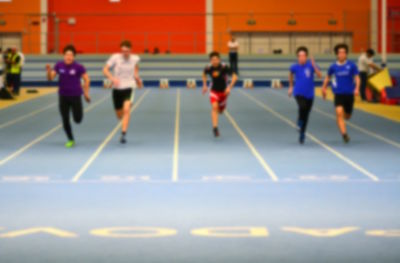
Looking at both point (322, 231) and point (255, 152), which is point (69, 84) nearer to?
point (255, 152)

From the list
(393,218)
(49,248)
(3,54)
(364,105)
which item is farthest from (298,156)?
(3,54)

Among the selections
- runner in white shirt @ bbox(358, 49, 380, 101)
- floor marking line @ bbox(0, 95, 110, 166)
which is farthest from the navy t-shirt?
runner in white shirt @ bbox(358, 49, 380, 101)

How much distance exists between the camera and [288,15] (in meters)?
48.0

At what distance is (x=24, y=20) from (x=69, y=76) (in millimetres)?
32841

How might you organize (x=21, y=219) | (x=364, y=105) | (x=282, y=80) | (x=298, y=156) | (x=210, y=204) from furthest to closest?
(x=282, y=80)
(x=364, y=105)
(x=298, y=156)
(x=210, y=204)
(x=21, y=219)

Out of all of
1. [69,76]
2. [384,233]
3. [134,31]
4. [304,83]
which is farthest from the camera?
[134,31]

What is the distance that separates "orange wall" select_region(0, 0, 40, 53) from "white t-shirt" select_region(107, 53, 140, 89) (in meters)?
31.2

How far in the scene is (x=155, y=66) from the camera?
4431 cm

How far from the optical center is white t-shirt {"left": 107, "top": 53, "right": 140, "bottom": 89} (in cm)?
1579

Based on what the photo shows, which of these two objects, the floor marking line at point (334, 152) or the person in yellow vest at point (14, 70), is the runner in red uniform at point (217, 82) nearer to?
the floor marking line at point (334, 152)

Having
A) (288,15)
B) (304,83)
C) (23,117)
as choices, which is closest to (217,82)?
(304,83)

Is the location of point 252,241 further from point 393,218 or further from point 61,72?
point 61,72

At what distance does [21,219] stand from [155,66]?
3605cm

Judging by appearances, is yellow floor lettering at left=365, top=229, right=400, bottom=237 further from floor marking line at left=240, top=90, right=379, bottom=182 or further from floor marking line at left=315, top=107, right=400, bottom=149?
floor marking line at left=315, top=107, right=400, bottom=149
